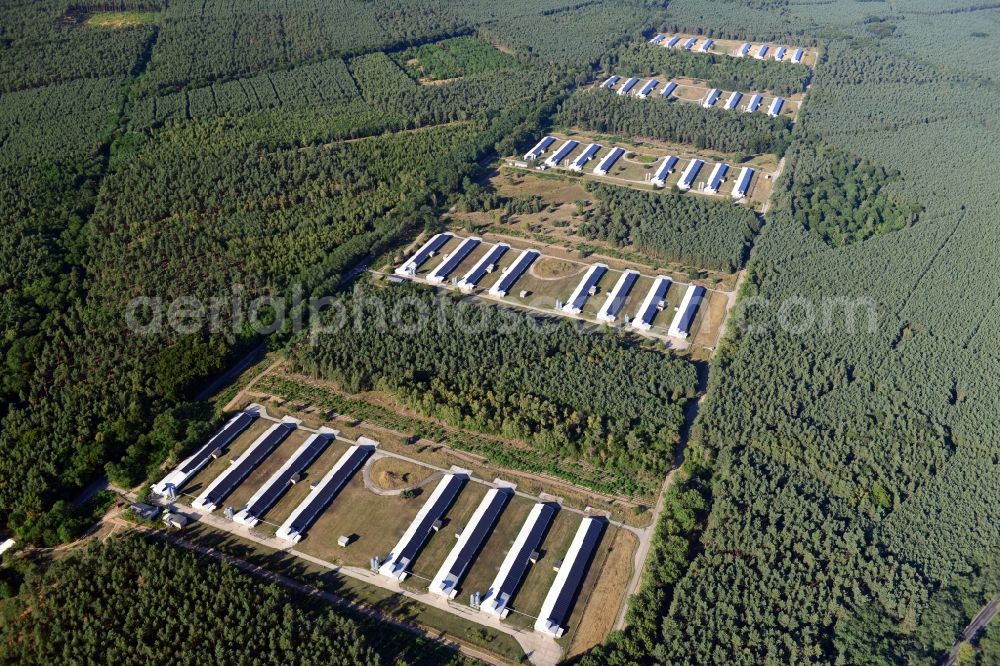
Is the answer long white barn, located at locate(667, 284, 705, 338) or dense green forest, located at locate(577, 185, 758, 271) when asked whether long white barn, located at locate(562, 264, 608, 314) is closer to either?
dense green forest, located at locate(577, 185, 758, 271)

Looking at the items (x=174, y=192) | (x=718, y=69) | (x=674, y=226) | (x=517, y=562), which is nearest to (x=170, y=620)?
(x=517, y=562)

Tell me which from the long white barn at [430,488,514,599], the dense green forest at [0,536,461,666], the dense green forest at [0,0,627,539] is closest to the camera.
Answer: the dense green forest at [0,536,461,666]

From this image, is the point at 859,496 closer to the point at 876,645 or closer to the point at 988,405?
the point at 876,645

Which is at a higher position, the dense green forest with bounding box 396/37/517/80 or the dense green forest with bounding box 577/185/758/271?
the dense green forest with bounding box 396/37/517/80

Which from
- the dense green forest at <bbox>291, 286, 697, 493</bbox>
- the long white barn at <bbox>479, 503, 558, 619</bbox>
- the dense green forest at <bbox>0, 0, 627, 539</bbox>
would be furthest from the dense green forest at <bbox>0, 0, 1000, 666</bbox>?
the long white barn at <bbox>479, 503, 558, 619</bbox>

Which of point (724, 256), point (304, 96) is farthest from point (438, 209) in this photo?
point (304, 96)

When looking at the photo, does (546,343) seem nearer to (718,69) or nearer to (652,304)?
(652,304)
